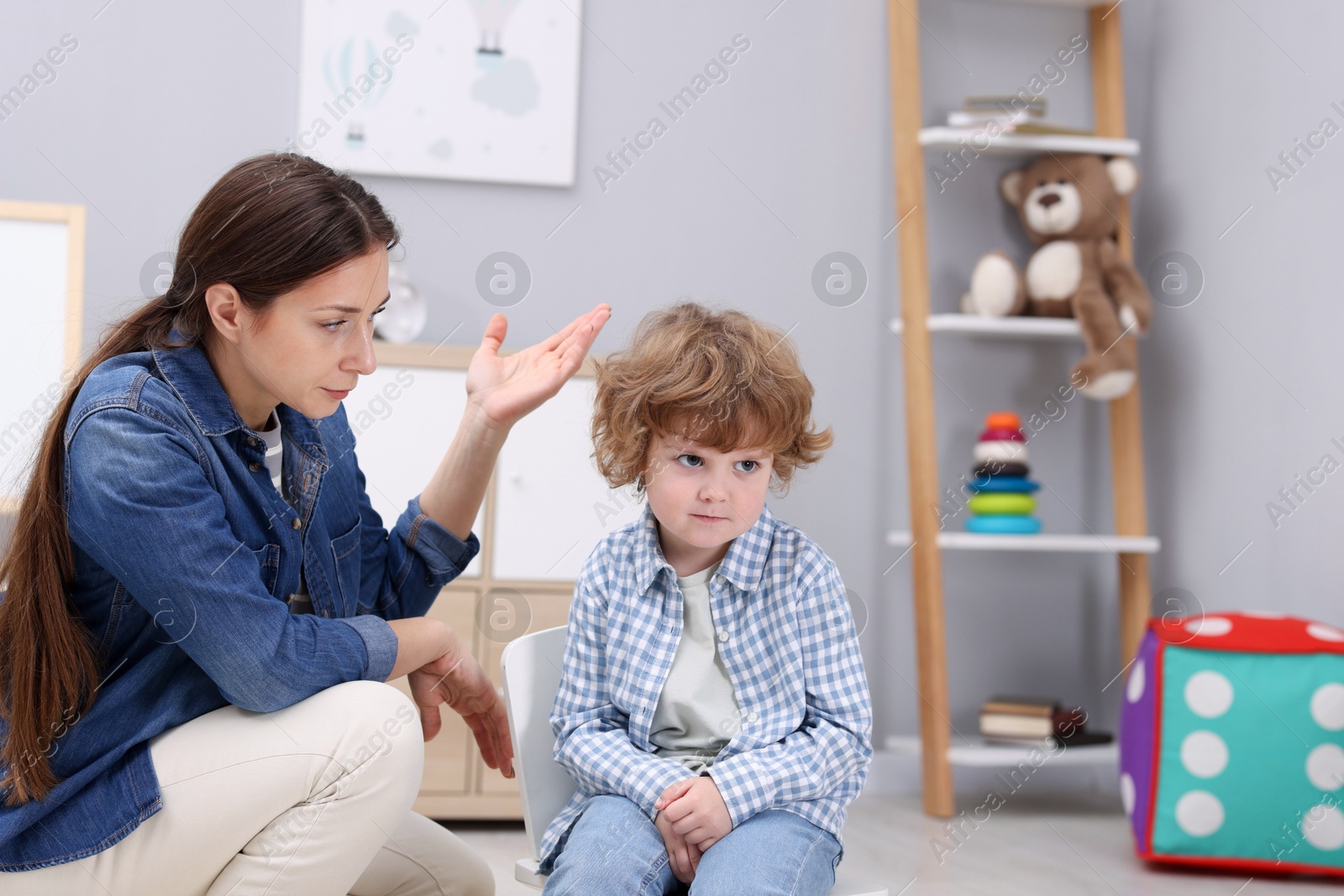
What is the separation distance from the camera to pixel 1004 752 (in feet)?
7.52

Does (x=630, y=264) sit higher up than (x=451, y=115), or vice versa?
(x=451, y=115)

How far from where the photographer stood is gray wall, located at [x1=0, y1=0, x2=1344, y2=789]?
2.26 m

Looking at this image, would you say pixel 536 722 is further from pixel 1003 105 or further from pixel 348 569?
pixel 1003 105

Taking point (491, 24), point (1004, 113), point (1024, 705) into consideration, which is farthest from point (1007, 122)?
point (1024, 705)

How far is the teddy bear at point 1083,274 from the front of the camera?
2.37 m

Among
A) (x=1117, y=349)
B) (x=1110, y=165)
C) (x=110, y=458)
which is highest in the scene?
(x=1110, y=165)

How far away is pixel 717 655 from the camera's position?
114 centimetres

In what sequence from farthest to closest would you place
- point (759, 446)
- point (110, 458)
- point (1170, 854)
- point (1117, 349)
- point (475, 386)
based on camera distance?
point (1117, 349), point (1170, 854), point (475, 386), point (759, 446), point (110, 458)

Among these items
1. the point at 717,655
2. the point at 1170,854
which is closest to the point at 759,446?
the point at 717,655

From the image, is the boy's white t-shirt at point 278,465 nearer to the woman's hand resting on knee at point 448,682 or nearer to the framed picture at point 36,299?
the woman's hand resting on knee at point 448,682

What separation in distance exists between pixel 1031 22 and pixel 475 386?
202cm

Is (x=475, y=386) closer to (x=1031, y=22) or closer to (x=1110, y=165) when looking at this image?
(x=1110, y=165)

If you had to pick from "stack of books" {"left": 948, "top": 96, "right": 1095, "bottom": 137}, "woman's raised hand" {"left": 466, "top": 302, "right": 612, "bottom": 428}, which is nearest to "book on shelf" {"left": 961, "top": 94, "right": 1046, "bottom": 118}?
"stack of books" {"left": 948, "top": 96, "right": 1095, "bottom": 137}

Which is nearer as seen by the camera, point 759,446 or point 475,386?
point 759,446
